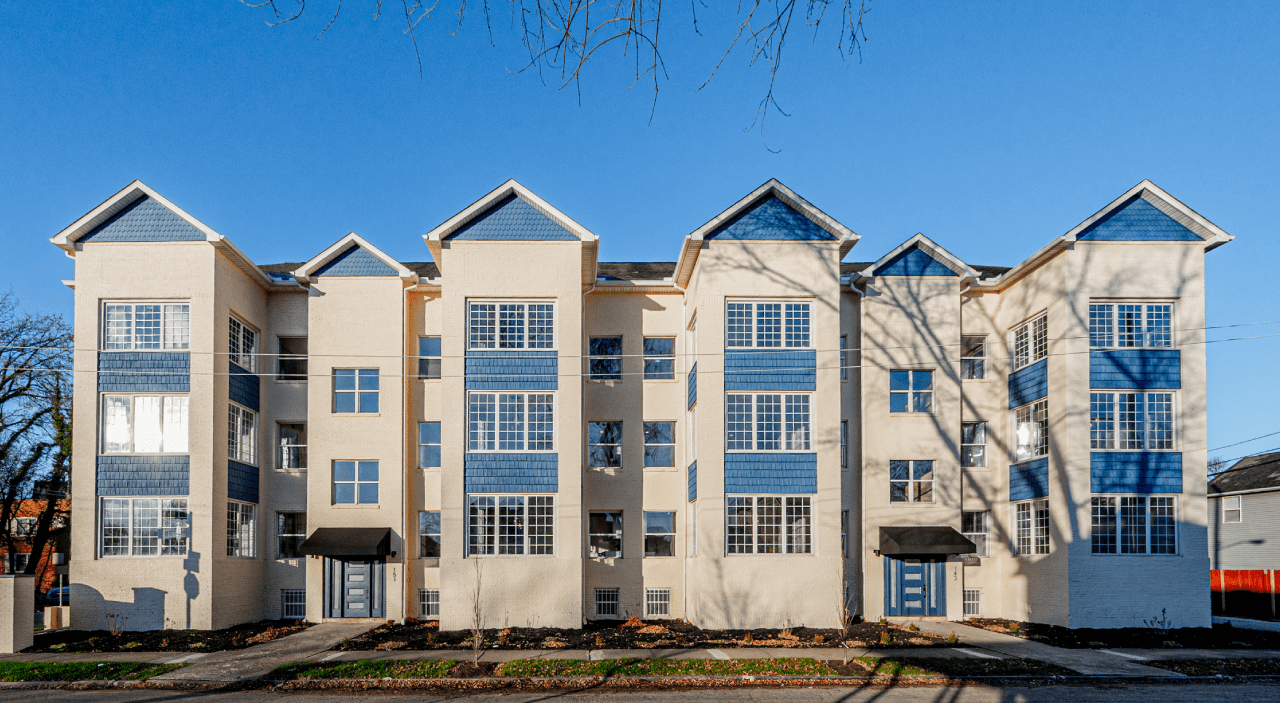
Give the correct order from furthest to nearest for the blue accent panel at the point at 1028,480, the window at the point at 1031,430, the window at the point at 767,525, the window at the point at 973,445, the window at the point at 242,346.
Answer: the window at the point at 973,445, the window at the point at 242,346, the window at the point at 1031,430, the blue accent panel at the point at 1028,480, the window at the point at 767,525

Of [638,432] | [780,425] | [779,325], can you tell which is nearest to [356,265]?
[638,432]

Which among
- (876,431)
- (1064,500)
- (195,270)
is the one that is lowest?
(1064,500)

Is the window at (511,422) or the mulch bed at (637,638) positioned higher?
the window at (511,422)

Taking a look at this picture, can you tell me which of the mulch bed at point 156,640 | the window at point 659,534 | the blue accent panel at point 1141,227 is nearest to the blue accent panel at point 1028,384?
the blue accent panel at point 1141,227

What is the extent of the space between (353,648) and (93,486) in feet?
28.9

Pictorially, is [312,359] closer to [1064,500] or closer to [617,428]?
[617,428]

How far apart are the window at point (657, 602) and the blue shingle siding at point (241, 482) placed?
1135 cm

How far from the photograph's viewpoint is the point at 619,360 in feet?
84.2

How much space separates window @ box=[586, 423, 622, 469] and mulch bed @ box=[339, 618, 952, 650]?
4730 mm

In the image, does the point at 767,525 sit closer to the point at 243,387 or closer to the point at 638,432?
the point at 638,432

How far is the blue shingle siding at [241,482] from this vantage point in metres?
23.8

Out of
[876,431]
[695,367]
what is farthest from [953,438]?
[695,367]

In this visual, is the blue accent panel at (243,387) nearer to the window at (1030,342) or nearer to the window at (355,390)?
the window at (355,390)

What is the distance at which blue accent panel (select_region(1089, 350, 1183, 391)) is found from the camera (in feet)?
74.9
